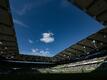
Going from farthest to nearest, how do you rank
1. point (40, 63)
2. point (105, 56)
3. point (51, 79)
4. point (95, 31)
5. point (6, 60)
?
point (40, 63) < point (6, 60) < point (105, 56) < point (95, 31) < point (51, 79)

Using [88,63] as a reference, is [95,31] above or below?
above

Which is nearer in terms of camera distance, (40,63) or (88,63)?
(88,63)

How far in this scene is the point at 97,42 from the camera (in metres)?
24.0

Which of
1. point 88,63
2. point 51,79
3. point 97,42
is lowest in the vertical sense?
point 51,79

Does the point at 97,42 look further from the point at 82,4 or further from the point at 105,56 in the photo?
the point at 82,4

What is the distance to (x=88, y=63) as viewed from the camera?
30.3m

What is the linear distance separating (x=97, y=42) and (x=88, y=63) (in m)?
7.33

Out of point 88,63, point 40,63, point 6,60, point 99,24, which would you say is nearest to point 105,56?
point 88,63

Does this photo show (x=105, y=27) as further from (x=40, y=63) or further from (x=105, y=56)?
(x=40, y=63)

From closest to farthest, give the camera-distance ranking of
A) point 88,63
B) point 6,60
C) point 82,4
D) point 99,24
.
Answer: point 82,4, point 99,24, point 88,63, point 6,60

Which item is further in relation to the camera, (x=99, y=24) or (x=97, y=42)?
(x=97, y=42)

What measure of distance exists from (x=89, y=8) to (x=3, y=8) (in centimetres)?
693

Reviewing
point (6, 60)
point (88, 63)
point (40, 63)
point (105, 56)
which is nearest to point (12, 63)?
point (6, 60)

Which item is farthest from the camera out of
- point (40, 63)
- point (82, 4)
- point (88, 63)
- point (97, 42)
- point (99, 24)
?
point (40, 63)
